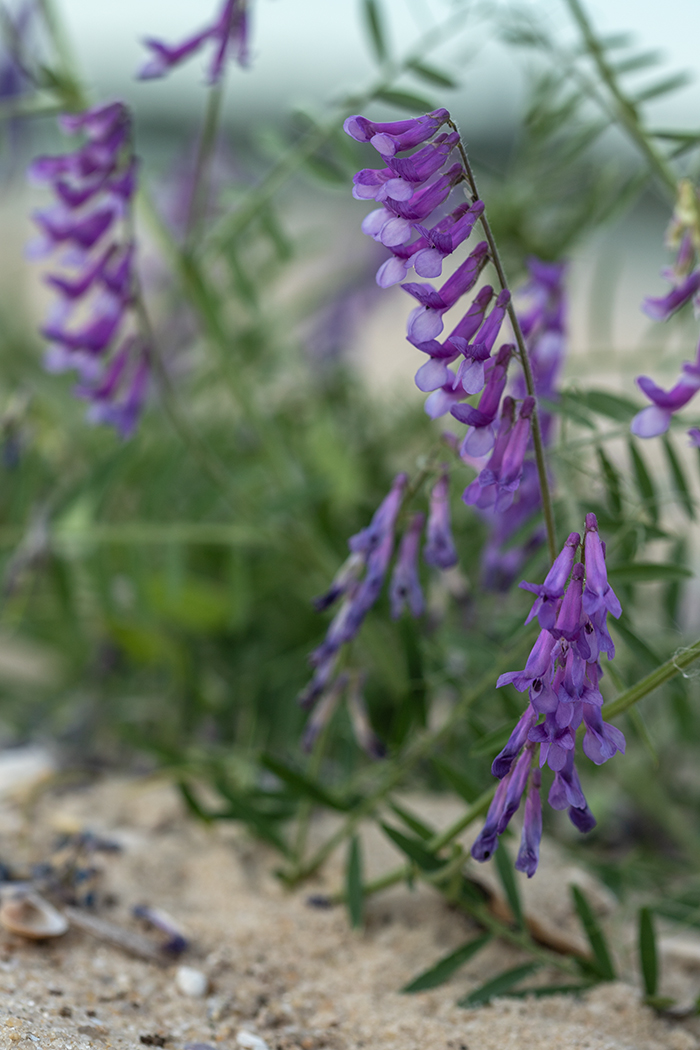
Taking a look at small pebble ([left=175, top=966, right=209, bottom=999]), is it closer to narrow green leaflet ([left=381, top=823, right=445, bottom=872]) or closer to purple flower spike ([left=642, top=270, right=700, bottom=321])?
narrow green leaflet ([left=381, top=823, right=445, bottom=872])

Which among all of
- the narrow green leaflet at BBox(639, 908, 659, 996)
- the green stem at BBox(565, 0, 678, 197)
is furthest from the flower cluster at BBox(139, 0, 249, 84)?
the narrow green leaflet at BBox(639, 908, 659, 996)

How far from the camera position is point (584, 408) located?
2.37 ft

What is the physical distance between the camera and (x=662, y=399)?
1.61ft

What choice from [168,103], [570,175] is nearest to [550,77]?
[570,175]

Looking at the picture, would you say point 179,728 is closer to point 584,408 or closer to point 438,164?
point 584,408

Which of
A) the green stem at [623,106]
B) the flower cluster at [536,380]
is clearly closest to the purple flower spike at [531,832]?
the flower cluster at [536,380]

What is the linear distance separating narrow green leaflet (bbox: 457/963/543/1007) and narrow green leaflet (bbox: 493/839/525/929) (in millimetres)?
36

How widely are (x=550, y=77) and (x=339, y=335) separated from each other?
2.60ft

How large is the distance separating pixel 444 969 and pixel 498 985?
0.04 meters

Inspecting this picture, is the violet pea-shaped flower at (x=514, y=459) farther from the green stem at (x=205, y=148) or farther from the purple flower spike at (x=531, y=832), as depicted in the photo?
the green stem at (x=205, y=148)

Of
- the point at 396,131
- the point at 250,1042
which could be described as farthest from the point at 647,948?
the point at 396,131

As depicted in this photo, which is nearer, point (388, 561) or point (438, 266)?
point (438, 266)

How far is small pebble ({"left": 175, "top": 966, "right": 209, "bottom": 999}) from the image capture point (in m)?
0.64

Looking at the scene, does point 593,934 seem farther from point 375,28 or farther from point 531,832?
point 375,28
